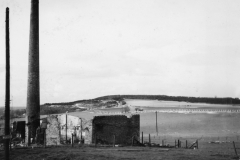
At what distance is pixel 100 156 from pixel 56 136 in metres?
9.26

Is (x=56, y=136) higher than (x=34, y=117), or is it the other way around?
(x=34, y=117)

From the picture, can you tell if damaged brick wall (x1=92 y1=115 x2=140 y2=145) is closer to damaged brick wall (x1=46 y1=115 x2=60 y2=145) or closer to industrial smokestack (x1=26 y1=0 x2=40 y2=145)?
damaged brick wall (x1=46 y1=115 x2=60 y2=145)

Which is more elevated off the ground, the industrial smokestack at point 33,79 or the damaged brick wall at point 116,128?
the industrial smokestack at point 33,79

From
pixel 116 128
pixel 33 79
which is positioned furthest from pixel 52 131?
pixel 116 128

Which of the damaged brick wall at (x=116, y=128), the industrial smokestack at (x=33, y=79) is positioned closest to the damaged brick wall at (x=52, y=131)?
the industrial smokestack at (x=33, y=79)

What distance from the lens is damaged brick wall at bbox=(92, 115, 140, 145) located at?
66.1 ft

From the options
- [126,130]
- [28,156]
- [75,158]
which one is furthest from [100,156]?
[126,130]

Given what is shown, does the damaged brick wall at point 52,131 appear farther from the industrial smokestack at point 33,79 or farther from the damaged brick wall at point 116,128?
the damaged brick wall at point 116,128

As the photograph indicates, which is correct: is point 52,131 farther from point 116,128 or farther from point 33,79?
point 116,128

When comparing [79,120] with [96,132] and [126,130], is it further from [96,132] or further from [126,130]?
[126,130]

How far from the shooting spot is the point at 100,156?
13.1 m

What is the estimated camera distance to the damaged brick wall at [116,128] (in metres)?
20.2

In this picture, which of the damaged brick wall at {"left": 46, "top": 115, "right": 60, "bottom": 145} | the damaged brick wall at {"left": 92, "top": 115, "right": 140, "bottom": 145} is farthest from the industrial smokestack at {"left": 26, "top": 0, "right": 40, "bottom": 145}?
the damaged brick wall at {"left": 92, "top": 115, "right": 140, "bottom": 145}

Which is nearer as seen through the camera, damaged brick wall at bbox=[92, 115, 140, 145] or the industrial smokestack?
damaged brick wall at bbox=[92, 115, 140, 145]
